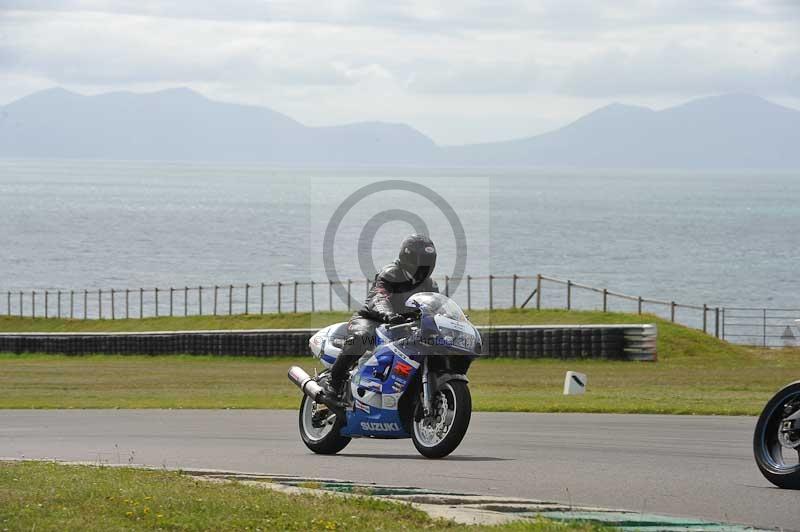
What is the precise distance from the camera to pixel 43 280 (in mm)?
104938

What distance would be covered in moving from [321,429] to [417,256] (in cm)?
228

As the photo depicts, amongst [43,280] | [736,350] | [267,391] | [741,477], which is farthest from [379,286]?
[43,280]

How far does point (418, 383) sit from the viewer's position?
12016mm

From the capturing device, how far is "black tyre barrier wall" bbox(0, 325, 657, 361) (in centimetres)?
3497

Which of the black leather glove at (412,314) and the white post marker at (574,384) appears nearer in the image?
the black leather glove at (412,314)

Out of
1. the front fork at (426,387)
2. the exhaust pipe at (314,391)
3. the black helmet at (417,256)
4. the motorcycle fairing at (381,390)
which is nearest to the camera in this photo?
the front fork at (426,387)

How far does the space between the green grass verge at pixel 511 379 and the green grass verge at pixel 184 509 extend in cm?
1027

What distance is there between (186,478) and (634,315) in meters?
35.0

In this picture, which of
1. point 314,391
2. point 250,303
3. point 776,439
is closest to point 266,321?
point 250,303

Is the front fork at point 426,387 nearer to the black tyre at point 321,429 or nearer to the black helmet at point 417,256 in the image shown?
the black helmet at point 417,256

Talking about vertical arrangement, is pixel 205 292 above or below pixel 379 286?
below

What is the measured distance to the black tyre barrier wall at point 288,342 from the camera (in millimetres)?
34969

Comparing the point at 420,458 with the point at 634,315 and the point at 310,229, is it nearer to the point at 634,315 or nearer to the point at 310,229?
the point at 634,315

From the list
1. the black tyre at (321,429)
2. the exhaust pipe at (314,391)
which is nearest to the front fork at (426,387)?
the exhaust pipe at (314,391)
